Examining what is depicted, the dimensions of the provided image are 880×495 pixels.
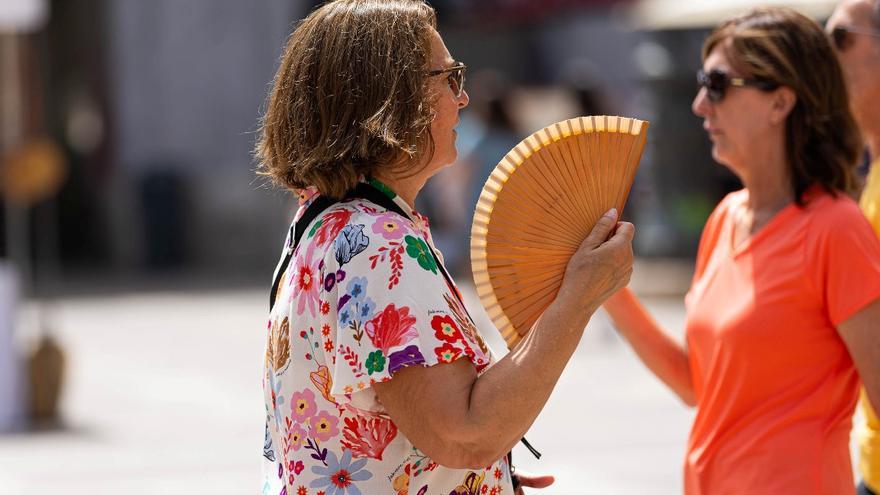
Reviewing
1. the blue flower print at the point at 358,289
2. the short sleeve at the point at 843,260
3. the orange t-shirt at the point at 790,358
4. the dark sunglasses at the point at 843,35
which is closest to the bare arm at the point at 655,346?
the orange t-shirt at the point at 790,358

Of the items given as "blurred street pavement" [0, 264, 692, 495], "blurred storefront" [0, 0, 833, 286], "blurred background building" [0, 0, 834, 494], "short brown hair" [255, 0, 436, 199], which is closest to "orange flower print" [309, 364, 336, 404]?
"short brown hair" [255, 0, 436, 199]

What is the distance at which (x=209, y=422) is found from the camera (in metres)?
9.35

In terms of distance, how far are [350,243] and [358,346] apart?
6.9 inches

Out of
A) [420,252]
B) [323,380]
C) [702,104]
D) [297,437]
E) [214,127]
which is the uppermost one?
[702,104]

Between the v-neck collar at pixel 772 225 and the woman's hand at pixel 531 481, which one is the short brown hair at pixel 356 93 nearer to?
the woman's hand at pixel 531 481

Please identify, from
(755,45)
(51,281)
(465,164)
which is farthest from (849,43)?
(51,281)

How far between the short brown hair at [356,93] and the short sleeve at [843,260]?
105 cm

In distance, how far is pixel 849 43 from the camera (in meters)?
3.65

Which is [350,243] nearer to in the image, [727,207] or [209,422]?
[727,207]

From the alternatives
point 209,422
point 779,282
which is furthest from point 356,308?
point 209,422

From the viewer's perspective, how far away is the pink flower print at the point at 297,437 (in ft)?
8.20

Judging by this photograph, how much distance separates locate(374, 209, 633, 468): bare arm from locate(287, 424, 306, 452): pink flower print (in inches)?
7.4

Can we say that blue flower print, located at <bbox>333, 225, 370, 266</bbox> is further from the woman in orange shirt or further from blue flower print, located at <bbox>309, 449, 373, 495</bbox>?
the woman in orange shirt

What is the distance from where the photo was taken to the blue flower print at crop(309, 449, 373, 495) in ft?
8.07
